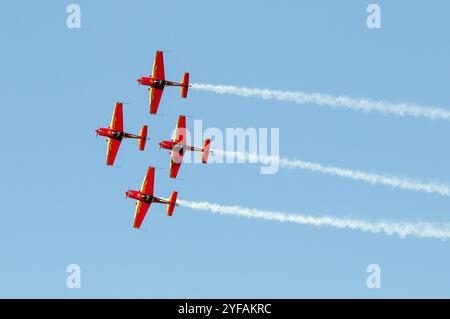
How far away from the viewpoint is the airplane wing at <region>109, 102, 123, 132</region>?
113688mm

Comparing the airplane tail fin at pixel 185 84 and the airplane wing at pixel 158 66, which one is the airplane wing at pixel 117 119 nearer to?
the airplane wing at pixel 158 66

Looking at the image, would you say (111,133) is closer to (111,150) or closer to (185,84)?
(111,150)

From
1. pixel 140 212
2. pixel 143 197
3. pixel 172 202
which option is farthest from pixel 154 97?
pixel 140 212

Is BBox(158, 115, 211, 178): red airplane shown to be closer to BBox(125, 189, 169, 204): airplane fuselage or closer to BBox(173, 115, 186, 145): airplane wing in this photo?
BBox(173, 115, 186, 145): airplane wing

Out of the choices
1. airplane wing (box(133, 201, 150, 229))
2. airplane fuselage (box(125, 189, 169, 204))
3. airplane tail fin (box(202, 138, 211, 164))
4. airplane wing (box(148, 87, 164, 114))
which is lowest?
airplane wing (box(133, 201, 150, 229))

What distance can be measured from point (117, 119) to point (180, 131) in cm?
627

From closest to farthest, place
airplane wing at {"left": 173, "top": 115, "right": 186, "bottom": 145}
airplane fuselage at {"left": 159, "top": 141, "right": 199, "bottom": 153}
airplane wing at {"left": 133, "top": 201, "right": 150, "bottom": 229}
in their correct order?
airplane fuselage at {"left": 159, "top": 141, "right": 199, "bottom": 153} → airplane wing at {"left": 173, "top": 115, "right": 186, "bottom": 145} → airplane wing at {"left": 133, "top": 201, "right": 150, "bottom": 229}

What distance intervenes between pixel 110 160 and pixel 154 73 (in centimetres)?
951

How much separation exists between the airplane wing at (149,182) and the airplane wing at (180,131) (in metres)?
3.81

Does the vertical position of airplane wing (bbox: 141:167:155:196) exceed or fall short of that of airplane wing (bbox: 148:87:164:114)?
it falls short

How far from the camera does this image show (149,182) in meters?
114

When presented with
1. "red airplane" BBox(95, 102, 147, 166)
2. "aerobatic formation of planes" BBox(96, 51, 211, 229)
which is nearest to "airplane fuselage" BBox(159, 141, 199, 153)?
"aerobatic formation of planes" BBox(96, 51, 211, 229)

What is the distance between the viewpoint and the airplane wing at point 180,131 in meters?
113
